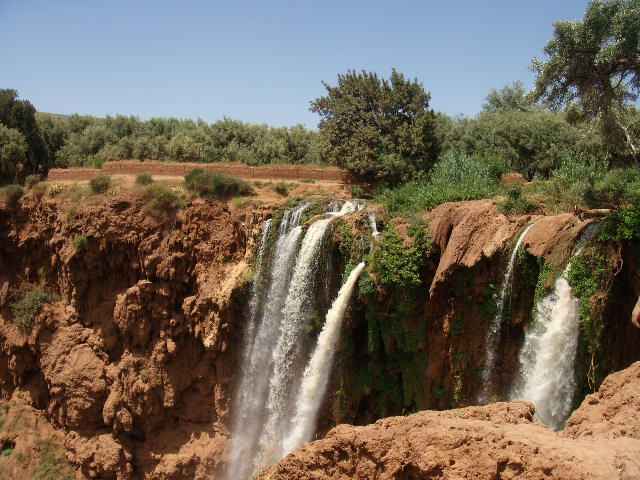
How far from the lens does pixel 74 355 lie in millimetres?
21062

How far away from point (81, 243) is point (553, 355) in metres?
16.5

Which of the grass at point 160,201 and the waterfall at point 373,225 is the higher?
the grass at point 160,201

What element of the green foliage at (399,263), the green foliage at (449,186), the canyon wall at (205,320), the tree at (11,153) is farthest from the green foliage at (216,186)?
the tree at (11,153)

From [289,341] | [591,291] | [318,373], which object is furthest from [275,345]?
[591,291]

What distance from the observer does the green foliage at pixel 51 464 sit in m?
20.3

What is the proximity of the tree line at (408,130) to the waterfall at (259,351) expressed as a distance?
24.9ft

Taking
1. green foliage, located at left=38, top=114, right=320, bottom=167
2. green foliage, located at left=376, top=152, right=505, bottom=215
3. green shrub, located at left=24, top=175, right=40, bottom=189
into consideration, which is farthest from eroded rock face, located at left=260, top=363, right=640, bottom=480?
green foliage, located at left=38, top=114, right=320, bottom=167

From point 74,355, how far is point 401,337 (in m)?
12.4

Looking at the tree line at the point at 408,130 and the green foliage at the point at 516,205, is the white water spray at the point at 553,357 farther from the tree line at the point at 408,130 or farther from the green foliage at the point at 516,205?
the tree line at the point at 408,130

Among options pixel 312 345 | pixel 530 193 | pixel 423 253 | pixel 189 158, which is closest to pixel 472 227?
pixel 423 253

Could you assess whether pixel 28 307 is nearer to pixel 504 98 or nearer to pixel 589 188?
pixel 589 188

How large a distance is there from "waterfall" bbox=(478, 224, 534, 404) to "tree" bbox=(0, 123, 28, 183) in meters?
25.6

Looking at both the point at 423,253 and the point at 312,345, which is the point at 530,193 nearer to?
the point at 423,253

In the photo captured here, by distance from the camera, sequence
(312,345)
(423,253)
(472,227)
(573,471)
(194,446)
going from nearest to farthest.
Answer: (573,471)
(472,227)
(423,253)
(312,345)
(194,446)
